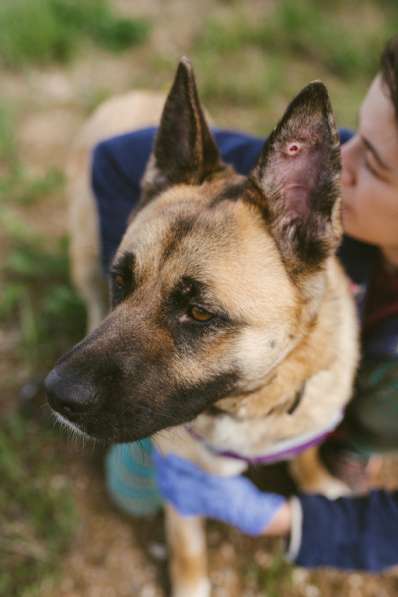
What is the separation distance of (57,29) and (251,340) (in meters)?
4.93

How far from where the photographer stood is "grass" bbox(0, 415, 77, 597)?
239 cm

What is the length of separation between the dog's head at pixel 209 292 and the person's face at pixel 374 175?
0.45m

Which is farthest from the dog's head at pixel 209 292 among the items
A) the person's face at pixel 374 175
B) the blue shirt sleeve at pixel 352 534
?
the blue shirt sleeve at pixel 352 534

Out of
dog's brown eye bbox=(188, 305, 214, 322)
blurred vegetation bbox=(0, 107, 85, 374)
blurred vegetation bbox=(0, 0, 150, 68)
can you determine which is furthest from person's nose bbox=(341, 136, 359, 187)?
blurred vegetation bbox=(0, 0, 150, 68)

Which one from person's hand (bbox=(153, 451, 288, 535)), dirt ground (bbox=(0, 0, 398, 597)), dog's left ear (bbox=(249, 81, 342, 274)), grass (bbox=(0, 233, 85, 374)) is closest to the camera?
dog's left ear (bbox=(249, 81, 342, 274))

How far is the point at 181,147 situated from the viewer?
202 cm

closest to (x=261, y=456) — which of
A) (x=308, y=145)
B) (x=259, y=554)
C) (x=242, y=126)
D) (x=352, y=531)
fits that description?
(x=352, y=531)

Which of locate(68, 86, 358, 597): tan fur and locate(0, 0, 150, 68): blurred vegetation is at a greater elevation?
locate(0, 0, 150, 68): blurred vegetation

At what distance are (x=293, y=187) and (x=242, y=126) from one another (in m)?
3.45

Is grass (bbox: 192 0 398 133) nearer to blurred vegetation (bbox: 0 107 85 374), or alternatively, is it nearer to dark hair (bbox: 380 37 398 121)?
blurred vegetation (bbox: 0 107 85 374)

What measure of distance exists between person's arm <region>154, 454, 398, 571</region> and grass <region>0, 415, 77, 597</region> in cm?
58

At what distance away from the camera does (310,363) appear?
2.00 metres

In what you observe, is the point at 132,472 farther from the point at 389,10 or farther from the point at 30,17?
the point at 389,10

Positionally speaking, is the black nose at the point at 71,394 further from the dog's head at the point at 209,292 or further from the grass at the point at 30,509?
the grass at the point at 30,509
